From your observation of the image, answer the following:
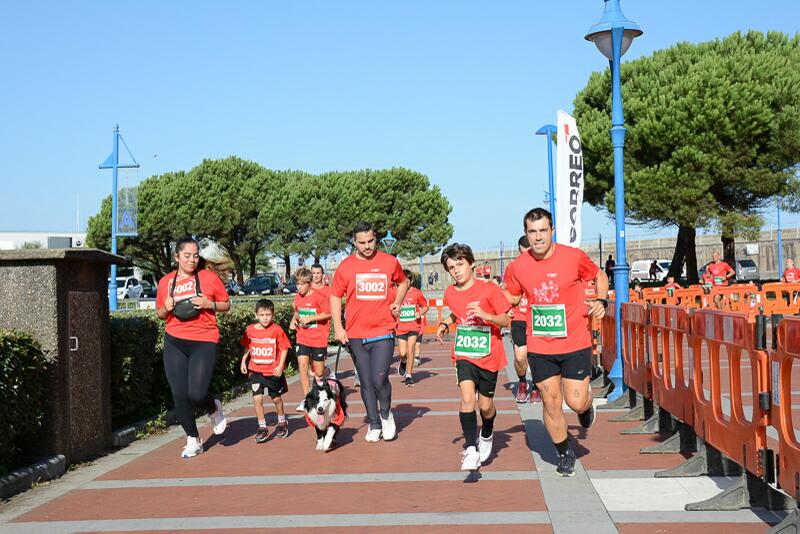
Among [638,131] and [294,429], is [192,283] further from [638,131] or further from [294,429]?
[638,131]

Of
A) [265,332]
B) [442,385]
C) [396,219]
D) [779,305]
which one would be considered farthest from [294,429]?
[396,219]

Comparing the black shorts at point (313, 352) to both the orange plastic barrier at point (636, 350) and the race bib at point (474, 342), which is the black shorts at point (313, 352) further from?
the race bib at point (474, 342)

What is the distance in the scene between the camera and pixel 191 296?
28.2 feet

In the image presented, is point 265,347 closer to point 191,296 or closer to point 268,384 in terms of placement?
point 268,384

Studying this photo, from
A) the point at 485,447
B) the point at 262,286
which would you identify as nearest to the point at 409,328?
the point at 485,447

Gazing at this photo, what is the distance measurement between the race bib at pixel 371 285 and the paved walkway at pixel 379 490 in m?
1.35

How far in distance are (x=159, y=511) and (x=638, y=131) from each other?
3699cm

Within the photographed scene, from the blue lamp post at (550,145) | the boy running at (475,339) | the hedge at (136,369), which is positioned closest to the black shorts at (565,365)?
the boy running at (475,339)

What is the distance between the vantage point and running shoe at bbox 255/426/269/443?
9.31m

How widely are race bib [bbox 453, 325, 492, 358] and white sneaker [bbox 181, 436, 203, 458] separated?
2.52 m

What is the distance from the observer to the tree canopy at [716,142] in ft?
129

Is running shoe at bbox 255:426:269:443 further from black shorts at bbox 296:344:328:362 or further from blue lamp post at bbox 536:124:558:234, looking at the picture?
blue lamp post at bbox 536:124:558:234

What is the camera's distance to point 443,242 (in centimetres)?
7800

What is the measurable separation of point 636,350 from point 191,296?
438 centimetres
